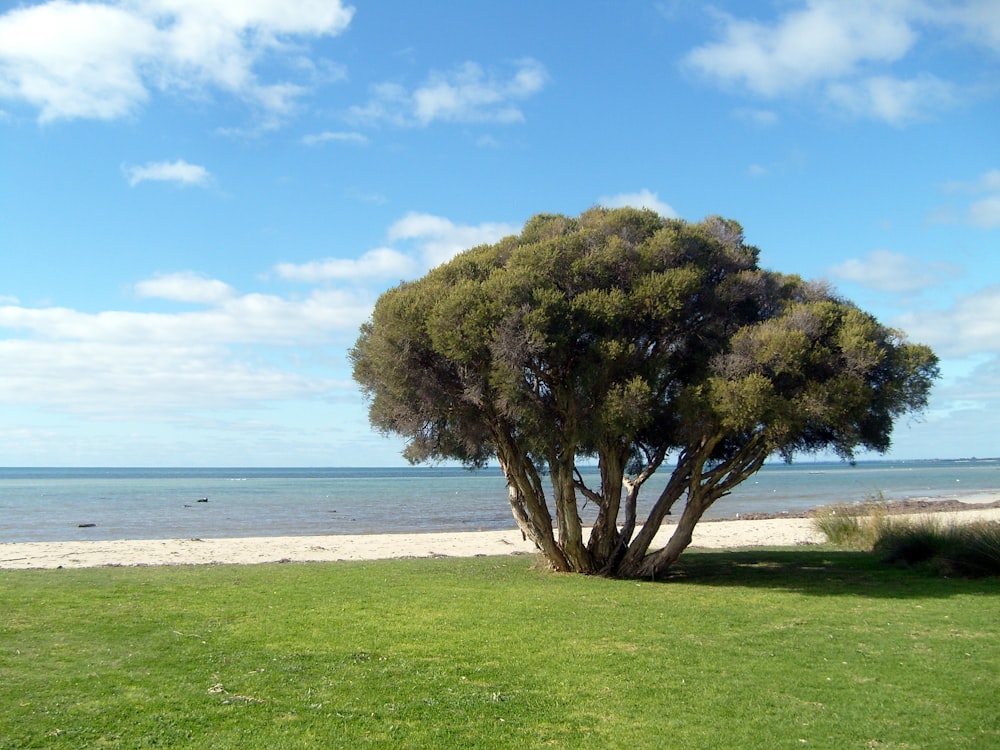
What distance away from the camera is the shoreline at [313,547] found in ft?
77.2

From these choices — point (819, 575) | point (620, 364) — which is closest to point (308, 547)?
point (620, 364)

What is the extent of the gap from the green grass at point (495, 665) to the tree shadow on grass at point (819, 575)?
21 centimetres

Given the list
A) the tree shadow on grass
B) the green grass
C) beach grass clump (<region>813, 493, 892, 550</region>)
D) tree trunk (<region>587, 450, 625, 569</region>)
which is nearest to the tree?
tree trunk (<region>587, 450, 625, 569</region>)

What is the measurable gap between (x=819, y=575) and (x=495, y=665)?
11192 millimetres

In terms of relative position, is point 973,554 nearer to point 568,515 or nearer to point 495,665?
point 568,515

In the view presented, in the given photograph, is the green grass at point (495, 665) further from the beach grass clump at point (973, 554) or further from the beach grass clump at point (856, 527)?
the beach grass clump at point (856, 527)

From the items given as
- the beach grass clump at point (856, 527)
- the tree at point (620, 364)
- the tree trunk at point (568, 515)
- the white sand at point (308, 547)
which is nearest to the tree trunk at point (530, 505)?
the tree at point (620, 364)

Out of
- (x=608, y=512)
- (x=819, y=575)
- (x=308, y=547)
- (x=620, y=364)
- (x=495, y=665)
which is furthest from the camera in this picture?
(x=308, y=547)

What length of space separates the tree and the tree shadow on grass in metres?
1.67

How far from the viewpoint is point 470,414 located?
17531mm

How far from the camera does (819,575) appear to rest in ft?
59.5

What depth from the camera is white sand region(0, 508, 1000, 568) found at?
23641mm

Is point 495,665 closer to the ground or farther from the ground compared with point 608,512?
closer to the ground

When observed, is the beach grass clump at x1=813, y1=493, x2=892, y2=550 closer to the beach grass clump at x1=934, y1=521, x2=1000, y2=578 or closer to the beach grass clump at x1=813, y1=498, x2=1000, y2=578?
the beach grass clump at x1=813, y1=498, x2=1000, y2=578
